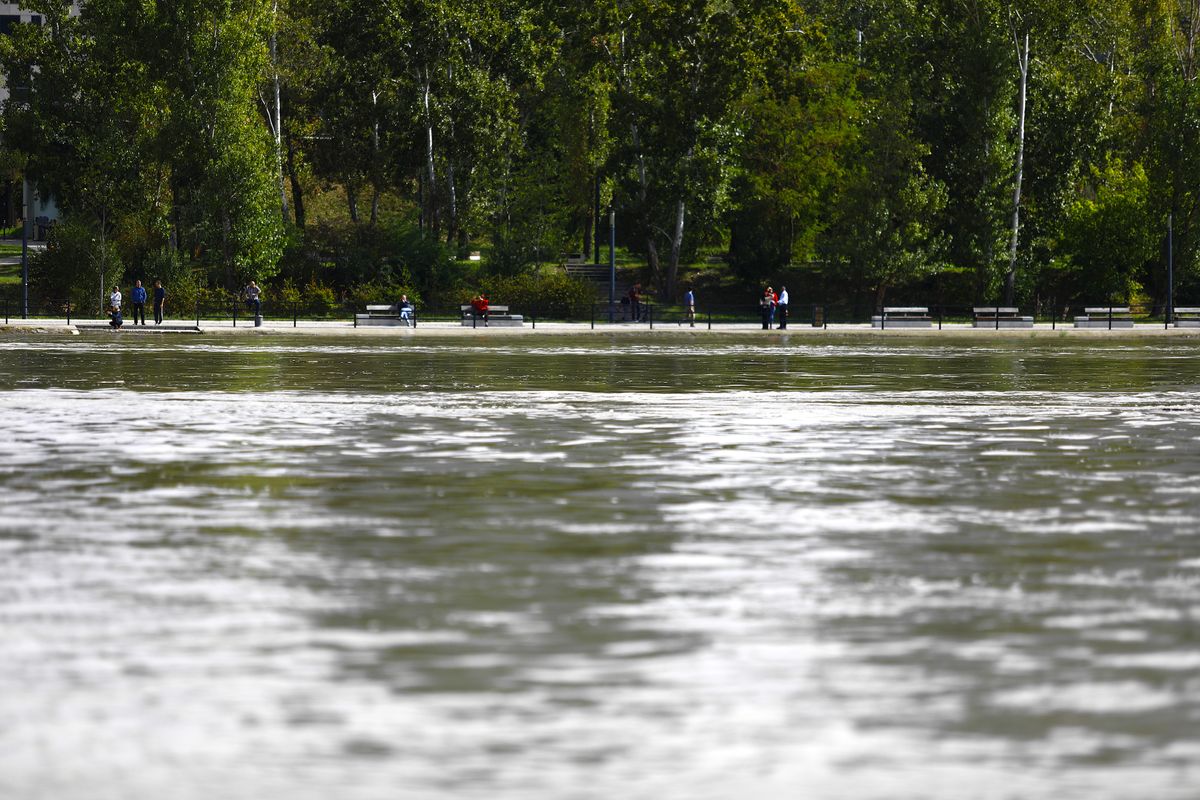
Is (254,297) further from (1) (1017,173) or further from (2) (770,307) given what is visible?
(1) (1017,173)

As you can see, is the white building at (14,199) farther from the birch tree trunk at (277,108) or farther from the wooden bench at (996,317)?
the wooden bench at (996,317)

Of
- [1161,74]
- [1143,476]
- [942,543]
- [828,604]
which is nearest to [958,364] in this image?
[1143,476]

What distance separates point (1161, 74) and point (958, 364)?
4355 centimetres

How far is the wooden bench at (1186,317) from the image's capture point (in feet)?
213

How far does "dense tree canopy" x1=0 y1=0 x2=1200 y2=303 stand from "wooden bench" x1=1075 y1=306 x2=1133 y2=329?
640 centimetres

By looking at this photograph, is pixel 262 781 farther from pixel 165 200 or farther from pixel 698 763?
pixel 165 200

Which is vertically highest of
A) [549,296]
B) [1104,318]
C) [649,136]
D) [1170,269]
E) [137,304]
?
[649,136]

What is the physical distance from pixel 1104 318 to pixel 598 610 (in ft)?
194

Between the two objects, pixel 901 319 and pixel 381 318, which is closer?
pixel 381 318

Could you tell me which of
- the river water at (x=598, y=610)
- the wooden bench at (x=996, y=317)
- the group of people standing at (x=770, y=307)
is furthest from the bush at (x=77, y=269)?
the river water at (x=598, y=610)

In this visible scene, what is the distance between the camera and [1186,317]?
67000mm

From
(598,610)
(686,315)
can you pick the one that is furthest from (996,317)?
(598,610)

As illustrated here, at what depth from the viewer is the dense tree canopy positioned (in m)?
71.5

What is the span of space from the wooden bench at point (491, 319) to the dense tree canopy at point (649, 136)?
10.0m
